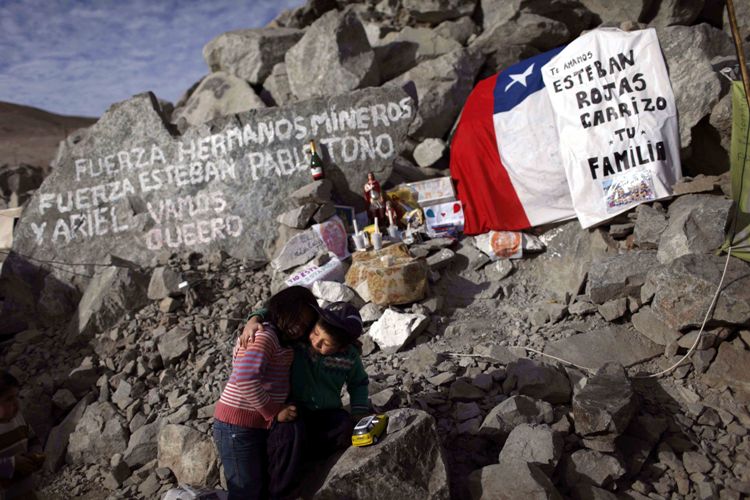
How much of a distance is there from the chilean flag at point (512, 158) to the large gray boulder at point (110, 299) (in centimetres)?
357

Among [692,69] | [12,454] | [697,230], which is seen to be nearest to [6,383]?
[12,454]

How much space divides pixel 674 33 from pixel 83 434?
21.5 ft

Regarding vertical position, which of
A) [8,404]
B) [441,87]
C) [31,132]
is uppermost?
[31,132]

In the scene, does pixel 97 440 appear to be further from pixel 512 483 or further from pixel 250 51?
pixel 250 51

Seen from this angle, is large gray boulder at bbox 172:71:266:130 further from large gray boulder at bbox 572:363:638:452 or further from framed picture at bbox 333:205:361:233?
large gray boulder at bbox 572:363:638:452

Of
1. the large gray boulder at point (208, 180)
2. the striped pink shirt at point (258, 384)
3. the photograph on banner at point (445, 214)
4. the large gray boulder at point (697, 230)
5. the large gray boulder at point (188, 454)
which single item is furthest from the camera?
the large gray boulder at point (208, 180)

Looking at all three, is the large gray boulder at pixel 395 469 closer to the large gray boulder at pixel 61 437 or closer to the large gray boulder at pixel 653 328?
the large gray boulder at pixel 653 328

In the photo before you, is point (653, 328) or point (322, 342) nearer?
point (322, 342)

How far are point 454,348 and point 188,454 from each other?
214 centimetres

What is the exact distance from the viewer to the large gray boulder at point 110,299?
5.04 m

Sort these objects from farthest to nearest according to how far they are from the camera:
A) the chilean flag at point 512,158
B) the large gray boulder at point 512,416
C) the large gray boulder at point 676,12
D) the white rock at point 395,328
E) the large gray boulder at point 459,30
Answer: the large gray boulder at point 459,30, the large gray boulder at point 676,12, the chilean flag at point 512,158, the white rock at point 395,328, the large gray boulder at point 512,416

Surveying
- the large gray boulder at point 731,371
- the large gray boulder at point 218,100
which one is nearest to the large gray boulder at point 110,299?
the large gray boulder at point 218,100

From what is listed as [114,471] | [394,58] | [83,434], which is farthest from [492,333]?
[394,58]

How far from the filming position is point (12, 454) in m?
2.58
